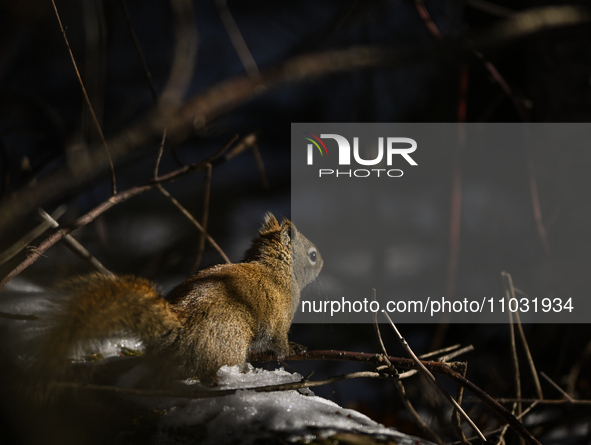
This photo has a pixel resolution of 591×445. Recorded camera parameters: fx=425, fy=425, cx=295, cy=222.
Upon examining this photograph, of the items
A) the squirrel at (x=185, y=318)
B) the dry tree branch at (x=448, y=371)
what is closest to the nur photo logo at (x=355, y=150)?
the squirrel at (x=185, y=318)

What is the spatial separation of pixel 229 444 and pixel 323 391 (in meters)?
1.19

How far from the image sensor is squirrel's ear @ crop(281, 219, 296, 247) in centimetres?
133

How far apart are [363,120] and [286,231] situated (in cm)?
68

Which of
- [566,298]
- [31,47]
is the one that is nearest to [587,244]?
[566,298]

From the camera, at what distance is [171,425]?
67 centimetres

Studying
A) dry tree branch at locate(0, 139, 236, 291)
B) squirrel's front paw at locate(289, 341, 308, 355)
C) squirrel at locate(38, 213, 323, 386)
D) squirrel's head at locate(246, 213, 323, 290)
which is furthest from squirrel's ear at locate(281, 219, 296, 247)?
dry tree branch at locate(0, 139, 236, 291)

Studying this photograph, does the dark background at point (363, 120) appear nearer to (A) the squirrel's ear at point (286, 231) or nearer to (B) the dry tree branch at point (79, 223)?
(A) the squirrel's ear at point (286, 231)

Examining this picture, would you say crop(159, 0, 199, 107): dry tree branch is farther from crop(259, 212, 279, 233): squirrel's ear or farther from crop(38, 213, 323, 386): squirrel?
crop(259, 212, 279, 233): squirrel's ear

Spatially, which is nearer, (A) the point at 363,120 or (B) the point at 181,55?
(B) the point at 181,55

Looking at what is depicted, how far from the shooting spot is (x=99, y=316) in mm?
715

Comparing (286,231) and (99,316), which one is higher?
(286,231)

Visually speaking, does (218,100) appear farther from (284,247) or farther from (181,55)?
(284,247)

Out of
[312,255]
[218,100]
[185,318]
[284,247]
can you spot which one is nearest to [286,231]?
[284,247]

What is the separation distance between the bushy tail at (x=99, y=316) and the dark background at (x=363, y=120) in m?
0.62
